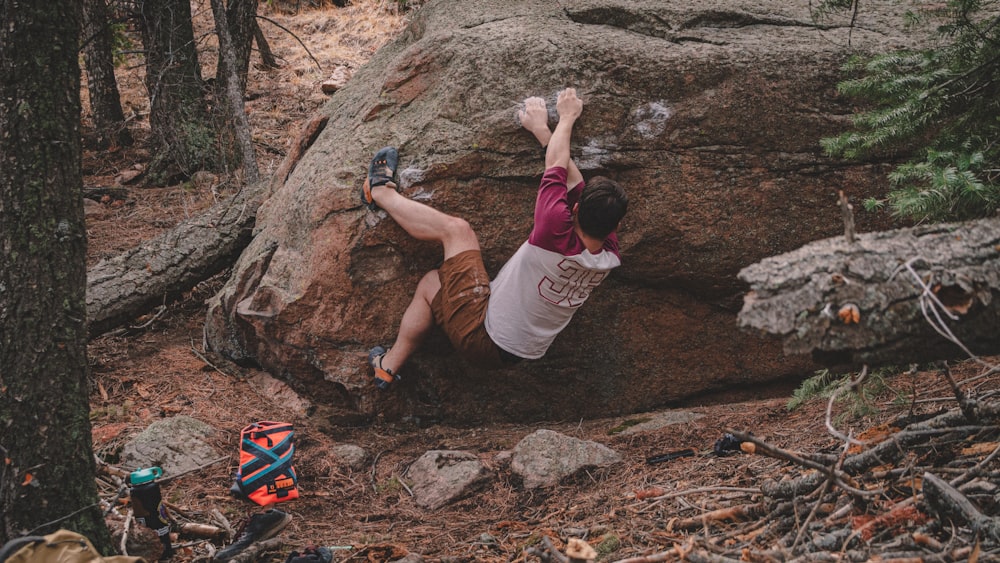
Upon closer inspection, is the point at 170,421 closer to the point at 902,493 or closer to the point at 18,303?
the point at 18,303

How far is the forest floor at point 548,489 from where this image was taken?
2.66 m

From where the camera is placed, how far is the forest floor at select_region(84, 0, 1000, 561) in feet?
8.73

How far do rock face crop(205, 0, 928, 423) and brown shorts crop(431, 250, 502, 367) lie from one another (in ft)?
0.98

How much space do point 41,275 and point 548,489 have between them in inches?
108

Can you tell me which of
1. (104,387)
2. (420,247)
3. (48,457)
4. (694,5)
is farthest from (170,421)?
(694,5)

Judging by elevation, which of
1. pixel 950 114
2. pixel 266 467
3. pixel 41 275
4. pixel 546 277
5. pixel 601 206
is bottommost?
pixel 266 467

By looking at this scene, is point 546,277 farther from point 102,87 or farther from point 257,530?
Result: point 102,87

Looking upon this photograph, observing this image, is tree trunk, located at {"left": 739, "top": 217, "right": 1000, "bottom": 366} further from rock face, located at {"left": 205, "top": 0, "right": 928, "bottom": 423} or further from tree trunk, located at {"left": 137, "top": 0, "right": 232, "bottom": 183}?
tree trunk, located at {"left": 137, "top": 0, "right": 232, "bottom": 183}

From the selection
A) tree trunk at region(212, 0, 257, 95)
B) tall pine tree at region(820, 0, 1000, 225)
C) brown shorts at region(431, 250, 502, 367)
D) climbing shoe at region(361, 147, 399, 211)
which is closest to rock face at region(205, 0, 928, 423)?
climbing shoe at region(361, 147, 399, 211)

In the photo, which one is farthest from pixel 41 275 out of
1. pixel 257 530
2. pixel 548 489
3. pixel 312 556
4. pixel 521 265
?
pixel 548 489

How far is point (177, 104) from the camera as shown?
8820 millimetres

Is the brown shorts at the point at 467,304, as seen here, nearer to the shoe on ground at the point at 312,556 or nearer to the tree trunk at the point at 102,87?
the shoe on ground at the point at 312,556

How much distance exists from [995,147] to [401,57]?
386 centimetres

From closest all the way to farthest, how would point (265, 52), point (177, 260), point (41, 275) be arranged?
1. point (41, 275)
2. point (177, 260)
3. point (265, 52)
